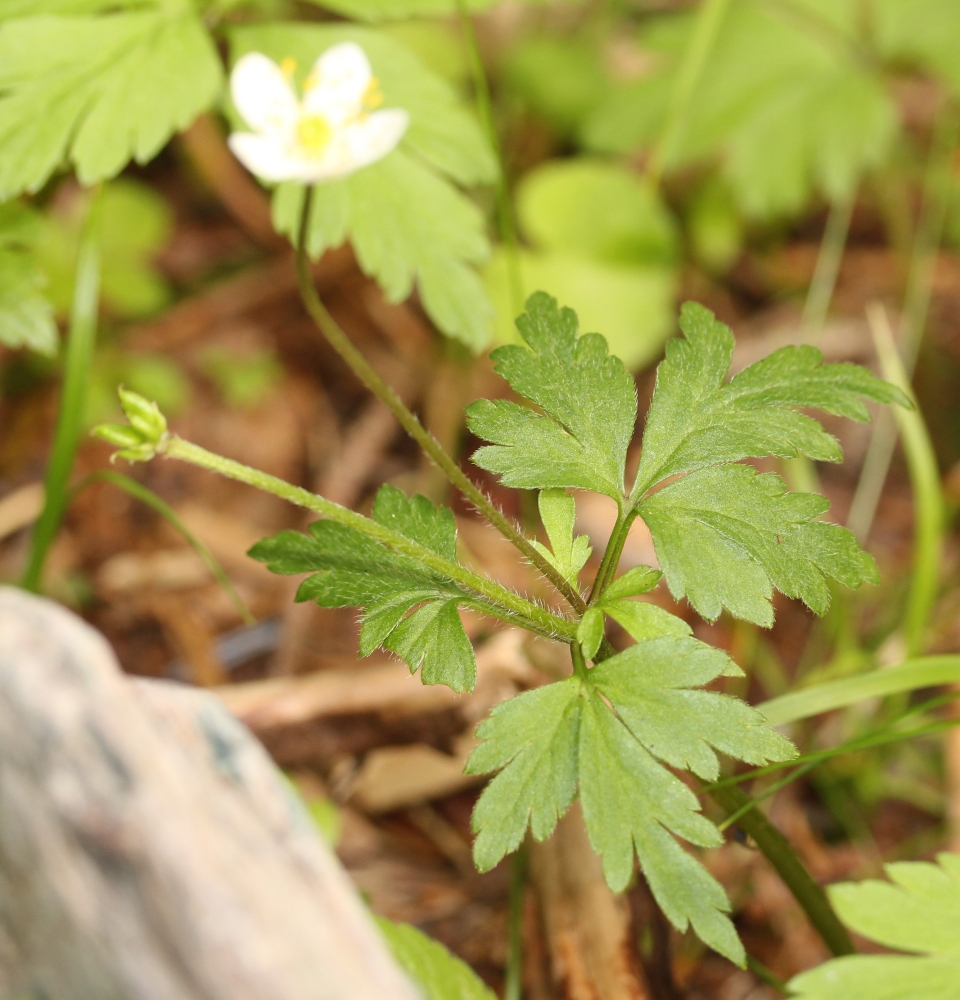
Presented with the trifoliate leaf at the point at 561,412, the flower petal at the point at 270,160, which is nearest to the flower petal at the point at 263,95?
the flower petal at the point at 270,160

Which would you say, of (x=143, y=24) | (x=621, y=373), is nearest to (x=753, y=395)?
(x=621, y=373)

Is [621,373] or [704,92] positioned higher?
[621,373]

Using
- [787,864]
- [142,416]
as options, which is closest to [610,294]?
[787,864]

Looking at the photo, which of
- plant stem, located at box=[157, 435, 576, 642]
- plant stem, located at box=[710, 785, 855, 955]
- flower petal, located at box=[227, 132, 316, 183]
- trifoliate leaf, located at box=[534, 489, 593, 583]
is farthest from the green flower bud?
plant stem, located at box=[710, 785, 855, 955]

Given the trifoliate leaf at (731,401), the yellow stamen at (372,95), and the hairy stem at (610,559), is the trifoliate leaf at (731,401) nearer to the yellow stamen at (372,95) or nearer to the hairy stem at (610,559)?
the hairy stem at (610,559)

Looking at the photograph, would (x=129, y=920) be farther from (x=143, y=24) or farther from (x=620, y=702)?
(x=143, y=24)

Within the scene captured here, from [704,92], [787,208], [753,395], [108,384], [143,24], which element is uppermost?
[143,24]
